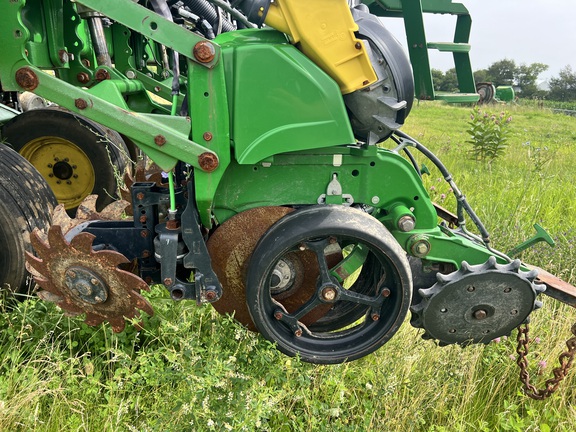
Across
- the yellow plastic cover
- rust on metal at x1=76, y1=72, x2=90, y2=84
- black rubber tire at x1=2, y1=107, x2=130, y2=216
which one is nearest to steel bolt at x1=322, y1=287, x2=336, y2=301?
the yellow plastic cover

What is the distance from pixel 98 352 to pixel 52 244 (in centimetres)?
74

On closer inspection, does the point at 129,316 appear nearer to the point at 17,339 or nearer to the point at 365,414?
the point at 17,339

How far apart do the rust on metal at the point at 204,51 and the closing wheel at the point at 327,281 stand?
0.80m

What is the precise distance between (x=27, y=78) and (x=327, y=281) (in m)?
1.66

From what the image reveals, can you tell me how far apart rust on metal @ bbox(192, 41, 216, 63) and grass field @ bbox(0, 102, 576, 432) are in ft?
4.15

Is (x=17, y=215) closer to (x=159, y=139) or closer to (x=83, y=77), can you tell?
(x=159, y=139)

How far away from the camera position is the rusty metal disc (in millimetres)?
2467

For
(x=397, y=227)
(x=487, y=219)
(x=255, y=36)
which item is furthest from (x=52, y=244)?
(x=487, y=219)

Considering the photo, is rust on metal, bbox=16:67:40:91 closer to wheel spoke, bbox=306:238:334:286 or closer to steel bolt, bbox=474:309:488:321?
wheel spoke, bbox=306:238:334:286

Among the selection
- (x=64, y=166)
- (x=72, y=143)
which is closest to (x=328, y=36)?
(x=72, y=143)

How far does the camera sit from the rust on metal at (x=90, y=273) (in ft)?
7.41

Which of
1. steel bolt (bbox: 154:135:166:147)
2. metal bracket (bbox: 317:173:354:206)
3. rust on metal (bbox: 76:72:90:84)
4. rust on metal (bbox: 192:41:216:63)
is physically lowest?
metal bracket (bbox: 317:173:354:206)

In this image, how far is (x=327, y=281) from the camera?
7.87 ft

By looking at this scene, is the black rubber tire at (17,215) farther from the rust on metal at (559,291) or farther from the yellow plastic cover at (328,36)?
the rust on metal at (559,291)
